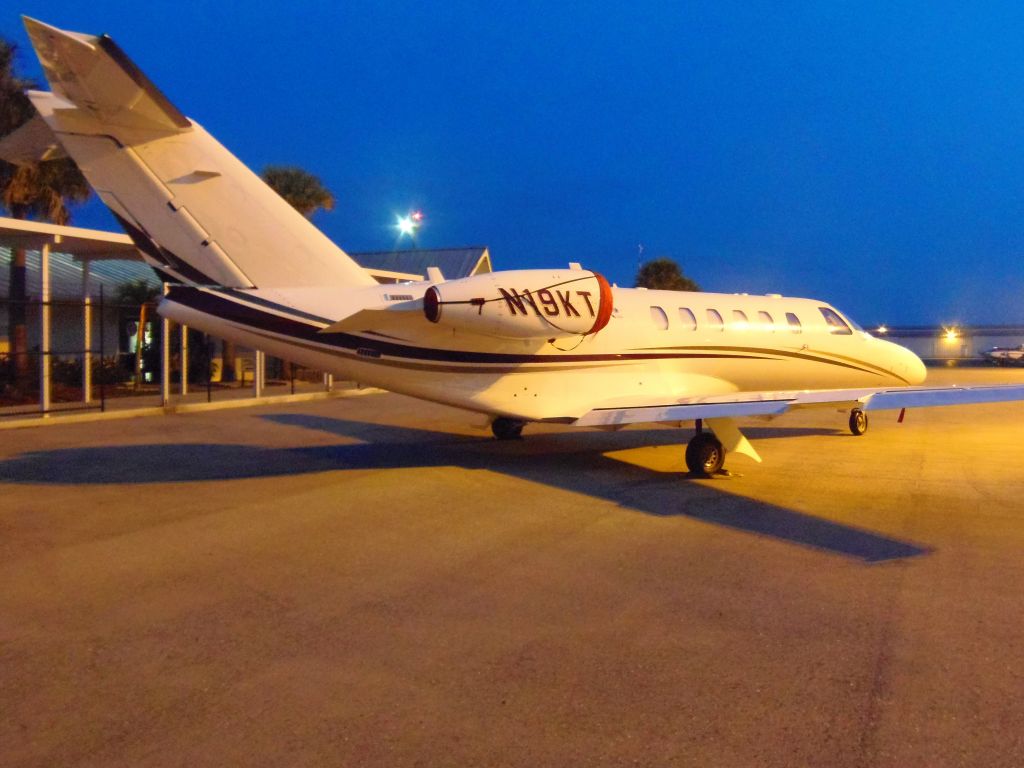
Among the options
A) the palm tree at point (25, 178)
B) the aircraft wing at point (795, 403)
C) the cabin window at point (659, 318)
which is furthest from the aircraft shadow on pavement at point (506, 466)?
the palm tree at point (25, 178)

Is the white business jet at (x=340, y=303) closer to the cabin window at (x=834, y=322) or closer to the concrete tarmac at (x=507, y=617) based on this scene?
the concrete tarmac at (x=507, y=617)

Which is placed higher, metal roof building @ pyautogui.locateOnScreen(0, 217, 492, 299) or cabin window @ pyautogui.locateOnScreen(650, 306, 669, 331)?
metal roof building @ pyautogui.locateOnScreen(0, 217, 492, 299)

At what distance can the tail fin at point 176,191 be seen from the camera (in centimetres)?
891

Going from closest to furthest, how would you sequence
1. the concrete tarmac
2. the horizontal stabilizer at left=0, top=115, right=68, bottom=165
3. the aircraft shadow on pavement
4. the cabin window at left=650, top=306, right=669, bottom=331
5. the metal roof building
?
1. the concrete tarmac
2. the aircraft shadow on pavement
3. the horizontal stabilizer at left=0, top=115, right=68, bottom=165
4. the cabin window at left=650, top=306, right=669, bottom=331
5. the metal roof building

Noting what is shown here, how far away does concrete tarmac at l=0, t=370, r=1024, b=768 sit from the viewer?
3.93 m

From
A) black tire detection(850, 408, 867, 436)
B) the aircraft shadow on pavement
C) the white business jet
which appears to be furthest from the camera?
black tire detection(850, 408, 867, 436)

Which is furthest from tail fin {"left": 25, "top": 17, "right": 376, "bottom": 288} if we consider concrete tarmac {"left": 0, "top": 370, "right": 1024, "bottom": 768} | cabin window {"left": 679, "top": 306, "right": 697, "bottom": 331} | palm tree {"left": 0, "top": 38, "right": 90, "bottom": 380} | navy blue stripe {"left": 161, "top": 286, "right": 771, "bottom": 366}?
palm tree {"left": 0, "top": 38, "right": 90, "bottom": 380}

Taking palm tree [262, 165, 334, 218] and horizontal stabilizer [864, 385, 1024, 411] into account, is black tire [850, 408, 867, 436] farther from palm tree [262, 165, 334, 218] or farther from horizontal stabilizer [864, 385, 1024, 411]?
palm tree [262, 165, 334, 218]

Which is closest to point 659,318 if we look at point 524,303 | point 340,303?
point 524,303

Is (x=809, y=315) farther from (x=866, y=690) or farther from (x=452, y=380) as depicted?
(x=866, y=690)

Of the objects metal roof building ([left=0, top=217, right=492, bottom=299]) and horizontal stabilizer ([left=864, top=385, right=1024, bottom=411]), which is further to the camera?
metal roof building ([left=0, top=217, right=492, bottom=299])

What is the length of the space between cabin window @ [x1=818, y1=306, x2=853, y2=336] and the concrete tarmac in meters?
4.50

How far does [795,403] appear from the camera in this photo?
1045 cm

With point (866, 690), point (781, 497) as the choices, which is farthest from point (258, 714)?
point (781, 497)
